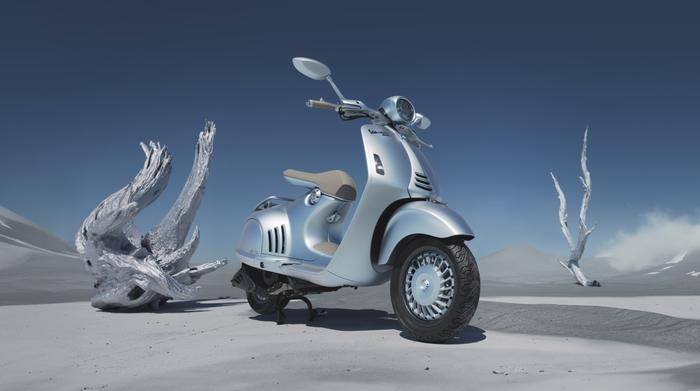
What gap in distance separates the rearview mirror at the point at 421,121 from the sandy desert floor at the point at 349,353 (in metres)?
1.79

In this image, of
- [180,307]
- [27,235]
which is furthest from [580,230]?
[27,235]

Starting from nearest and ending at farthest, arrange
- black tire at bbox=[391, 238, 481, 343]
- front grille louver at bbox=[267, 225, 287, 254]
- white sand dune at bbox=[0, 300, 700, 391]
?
white sand dune at bbox=[0, 300, 700, 391]
black tire at bbox=[391, 238, 481, 343]
front grille louver at bbox=[267, 225, 287, 254]

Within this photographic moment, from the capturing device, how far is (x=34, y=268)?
15.5 meters

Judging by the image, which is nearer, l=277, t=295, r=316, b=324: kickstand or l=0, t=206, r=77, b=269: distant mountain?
l=277, t=295, r=316, b=324: kickstand

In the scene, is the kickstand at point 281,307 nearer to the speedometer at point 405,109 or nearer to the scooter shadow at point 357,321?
the scooter shadow at point 357,321

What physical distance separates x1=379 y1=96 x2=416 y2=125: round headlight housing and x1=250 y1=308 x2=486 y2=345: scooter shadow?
1.72 meters

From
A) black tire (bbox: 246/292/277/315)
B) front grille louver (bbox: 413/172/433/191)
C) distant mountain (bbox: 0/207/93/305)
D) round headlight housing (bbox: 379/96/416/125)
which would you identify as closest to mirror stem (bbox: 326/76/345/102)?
round headlight housing (bbox: 379/96/416/125)

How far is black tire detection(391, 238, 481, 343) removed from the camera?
346cm

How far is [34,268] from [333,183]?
46.9 ft

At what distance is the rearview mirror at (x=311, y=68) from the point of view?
4.15 m

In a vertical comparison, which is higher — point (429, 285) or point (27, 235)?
point (429, 285)

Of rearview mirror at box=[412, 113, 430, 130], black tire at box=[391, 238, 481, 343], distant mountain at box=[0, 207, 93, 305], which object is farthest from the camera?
distant mountain at box=[0, 207, 93, 305]

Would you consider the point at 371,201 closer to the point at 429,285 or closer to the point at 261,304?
the point at 429,285

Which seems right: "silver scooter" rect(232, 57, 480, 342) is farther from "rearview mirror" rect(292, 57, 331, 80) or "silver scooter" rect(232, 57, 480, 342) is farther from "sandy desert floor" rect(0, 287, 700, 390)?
"sandy desert floor" rect(0, 287, 700, 390)
